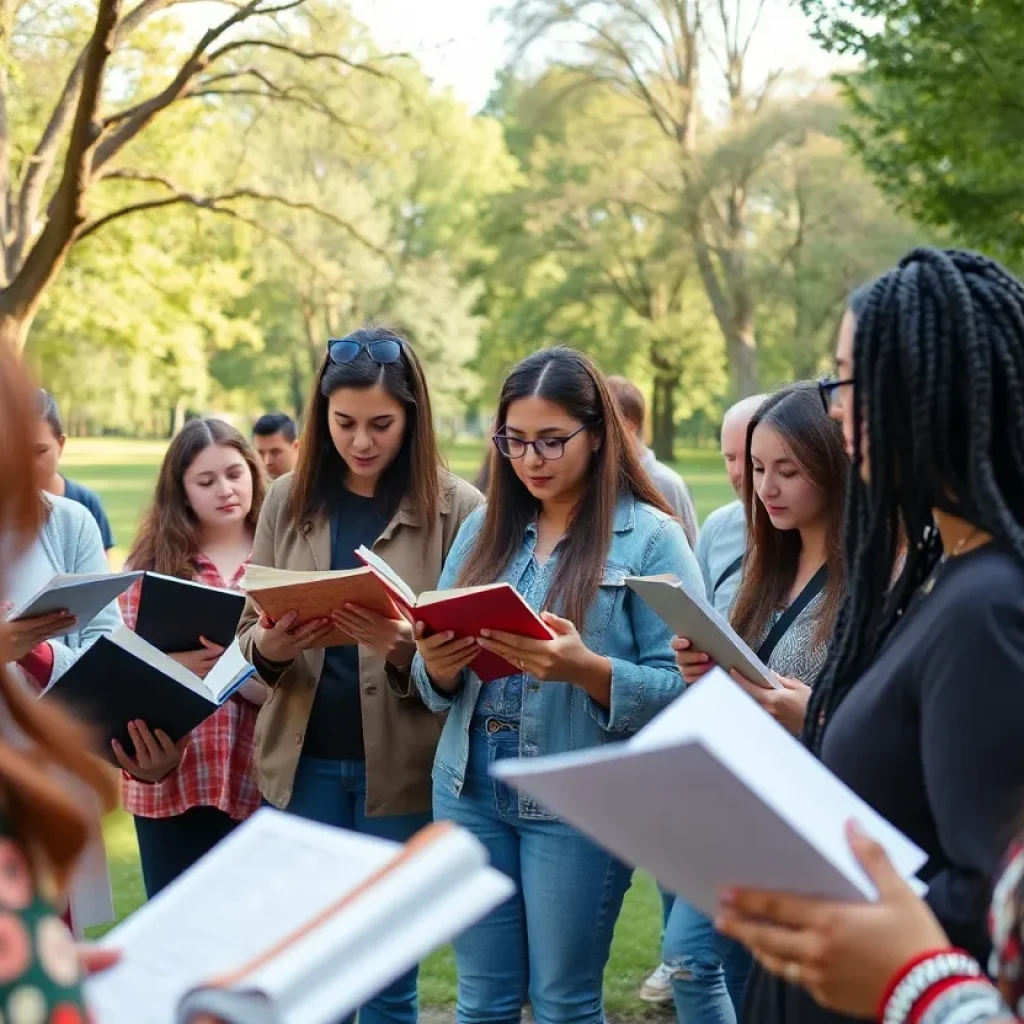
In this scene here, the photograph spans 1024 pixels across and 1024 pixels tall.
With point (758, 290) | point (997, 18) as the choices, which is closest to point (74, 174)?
point (997, 18)

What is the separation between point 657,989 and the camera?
475 centimetres

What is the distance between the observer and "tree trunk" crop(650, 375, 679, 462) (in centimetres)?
4972

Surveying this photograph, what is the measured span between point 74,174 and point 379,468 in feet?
37.1

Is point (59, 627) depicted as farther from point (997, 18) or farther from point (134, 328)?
point (134, 328)

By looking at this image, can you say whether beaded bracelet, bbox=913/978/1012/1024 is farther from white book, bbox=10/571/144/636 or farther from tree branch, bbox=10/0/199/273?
tree branch, bbox=10/0/199/273

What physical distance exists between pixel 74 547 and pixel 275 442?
365 cm

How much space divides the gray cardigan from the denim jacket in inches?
55.2

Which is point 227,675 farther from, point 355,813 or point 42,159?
point 42,159

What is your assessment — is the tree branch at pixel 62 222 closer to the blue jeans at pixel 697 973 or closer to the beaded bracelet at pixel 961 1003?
the blue jeans at pixel 697 973

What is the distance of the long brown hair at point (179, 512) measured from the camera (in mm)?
4469

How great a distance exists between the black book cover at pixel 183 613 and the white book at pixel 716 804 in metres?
2.31

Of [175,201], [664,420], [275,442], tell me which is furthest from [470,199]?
[275,442]

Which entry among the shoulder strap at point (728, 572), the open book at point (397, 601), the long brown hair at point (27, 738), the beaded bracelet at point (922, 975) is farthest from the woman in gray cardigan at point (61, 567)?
the beaded bracelet at point (922, 975)

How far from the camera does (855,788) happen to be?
187 centimetres
